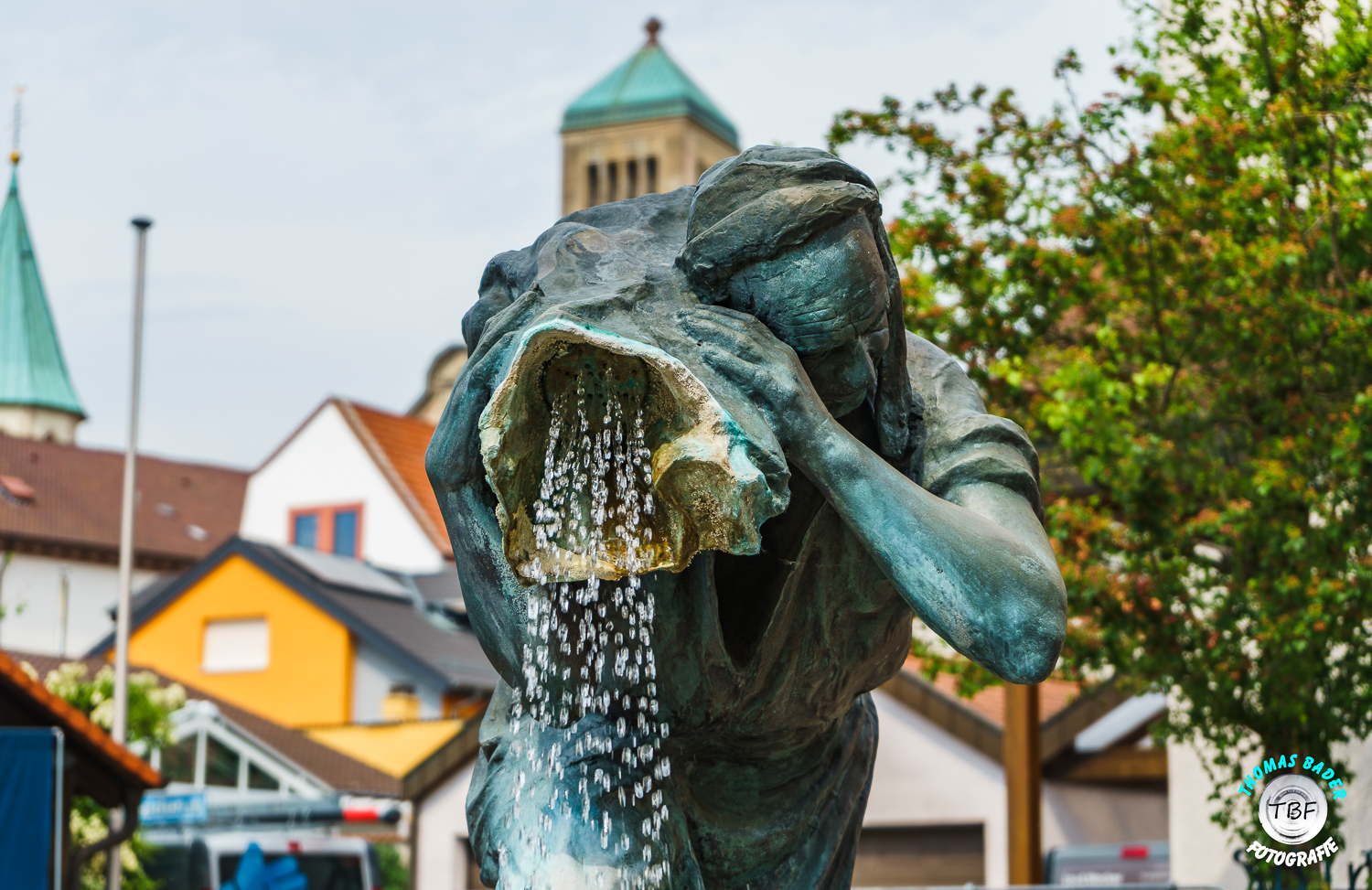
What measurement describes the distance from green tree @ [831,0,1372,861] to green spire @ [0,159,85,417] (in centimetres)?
4983

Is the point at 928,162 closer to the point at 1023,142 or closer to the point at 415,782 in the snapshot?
the point at 1023,142

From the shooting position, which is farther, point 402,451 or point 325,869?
point 402,451

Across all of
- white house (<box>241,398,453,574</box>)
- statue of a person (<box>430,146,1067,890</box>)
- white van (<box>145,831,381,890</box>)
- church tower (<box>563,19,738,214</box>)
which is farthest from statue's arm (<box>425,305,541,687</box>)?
church tower (<box>563,19,738,214</box>)

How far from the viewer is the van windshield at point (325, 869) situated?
1803 centimetres

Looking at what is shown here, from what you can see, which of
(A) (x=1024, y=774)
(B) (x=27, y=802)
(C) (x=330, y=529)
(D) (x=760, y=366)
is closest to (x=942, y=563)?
(D) (x=760, y=366)

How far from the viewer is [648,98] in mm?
84188

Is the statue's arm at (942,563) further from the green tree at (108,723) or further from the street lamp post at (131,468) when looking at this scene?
the street lamp post at (131,468)

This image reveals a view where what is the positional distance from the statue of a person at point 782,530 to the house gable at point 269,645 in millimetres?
28444

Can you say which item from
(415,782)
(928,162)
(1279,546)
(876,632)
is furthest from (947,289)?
(415,782)

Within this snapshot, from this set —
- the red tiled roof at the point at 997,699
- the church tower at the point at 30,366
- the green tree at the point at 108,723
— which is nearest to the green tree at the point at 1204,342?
the red tiled roof at the point at 997,699

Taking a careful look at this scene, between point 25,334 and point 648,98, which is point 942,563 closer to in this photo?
point 25,334

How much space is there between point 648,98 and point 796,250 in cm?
8381

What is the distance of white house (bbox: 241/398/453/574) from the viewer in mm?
36969

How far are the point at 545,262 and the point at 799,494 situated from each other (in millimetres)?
514
